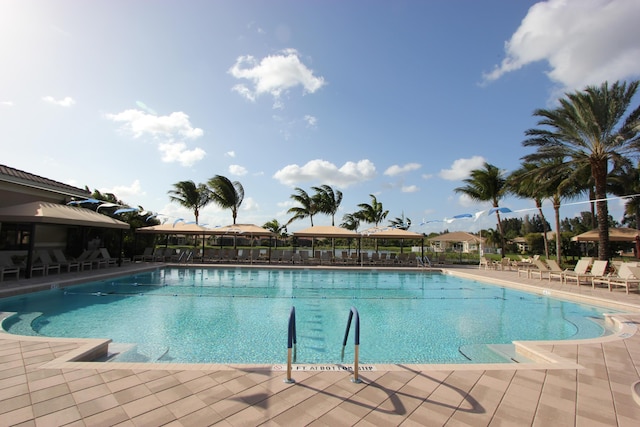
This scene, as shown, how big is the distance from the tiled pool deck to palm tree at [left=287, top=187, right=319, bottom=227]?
25527mm

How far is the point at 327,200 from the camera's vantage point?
29.7 metres

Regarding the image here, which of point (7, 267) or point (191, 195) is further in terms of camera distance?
point (191, 195)

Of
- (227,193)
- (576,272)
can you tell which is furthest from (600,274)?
(227,193)

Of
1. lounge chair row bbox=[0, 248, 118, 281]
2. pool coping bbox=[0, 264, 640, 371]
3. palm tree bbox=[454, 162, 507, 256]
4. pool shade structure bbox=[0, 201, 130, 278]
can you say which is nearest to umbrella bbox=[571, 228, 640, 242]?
palm tree bbox=[454, 162, 507, 256]

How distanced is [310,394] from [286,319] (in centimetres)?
465

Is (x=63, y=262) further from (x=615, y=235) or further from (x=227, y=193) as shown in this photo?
(x=615, y=235)

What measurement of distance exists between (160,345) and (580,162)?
55.1 feet

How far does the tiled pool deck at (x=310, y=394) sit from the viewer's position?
8.41ft

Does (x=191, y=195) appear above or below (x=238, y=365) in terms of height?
above

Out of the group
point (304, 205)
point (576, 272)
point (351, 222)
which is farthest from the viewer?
point (351, 222)

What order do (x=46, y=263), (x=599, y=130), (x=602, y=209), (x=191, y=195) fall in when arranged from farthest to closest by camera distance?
(x=191, y=195) < (x=602, y=209) < (x=599, y=130) < (x=46, y=263)

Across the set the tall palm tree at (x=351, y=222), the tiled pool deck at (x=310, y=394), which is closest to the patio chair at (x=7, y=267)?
the tiled pool deck at (x=310, y=394)

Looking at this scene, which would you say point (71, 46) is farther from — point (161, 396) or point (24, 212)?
point (161, 396)

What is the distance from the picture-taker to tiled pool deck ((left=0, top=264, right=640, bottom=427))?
2.56 meters
